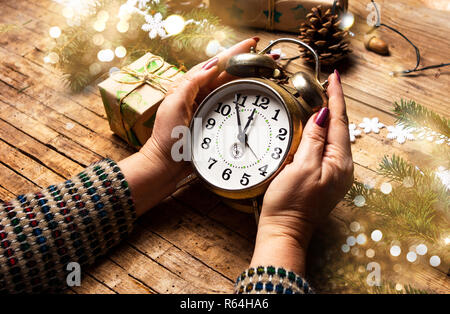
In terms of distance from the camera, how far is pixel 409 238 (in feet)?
4.03

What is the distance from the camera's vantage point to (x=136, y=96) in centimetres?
142

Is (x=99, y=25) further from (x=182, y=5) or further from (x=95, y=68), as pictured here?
(x=182, y=5)

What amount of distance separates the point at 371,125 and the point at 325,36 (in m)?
0.38

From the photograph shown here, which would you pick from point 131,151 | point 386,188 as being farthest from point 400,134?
point 131,151

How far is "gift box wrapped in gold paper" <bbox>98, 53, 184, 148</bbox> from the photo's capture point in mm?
1409

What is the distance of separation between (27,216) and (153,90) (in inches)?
21.4

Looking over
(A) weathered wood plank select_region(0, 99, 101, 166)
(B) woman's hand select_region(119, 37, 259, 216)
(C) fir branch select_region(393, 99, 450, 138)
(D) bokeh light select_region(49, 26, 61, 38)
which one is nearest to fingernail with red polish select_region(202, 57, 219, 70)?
(B) woman's hand select_region(119, 37, 259, 216)

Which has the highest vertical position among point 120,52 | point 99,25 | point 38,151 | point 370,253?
point 99,25

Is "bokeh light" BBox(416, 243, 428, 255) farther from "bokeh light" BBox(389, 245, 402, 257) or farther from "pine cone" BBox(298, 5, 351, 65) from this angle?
"pine cone" BBox(298, 5, 351, 65)

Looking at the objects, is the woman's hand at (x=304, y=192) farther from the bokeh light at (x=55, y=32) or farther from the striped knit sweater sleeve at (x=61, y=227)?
the bokeh light at (x=55, y=32)

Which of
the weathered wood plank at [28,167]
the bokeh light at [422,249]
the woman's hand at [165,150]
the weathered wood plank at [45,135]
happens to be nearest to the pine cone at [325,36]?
the woman's hand at [165,150]

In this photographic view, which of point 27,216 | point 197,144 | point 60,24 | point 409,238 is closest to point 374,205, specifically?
point 409,238

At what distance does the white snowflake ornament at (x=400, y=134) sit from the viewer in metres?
1.49

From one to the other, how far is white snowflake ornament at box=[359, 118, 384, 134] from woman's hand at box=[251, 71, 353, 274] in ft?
1.26
